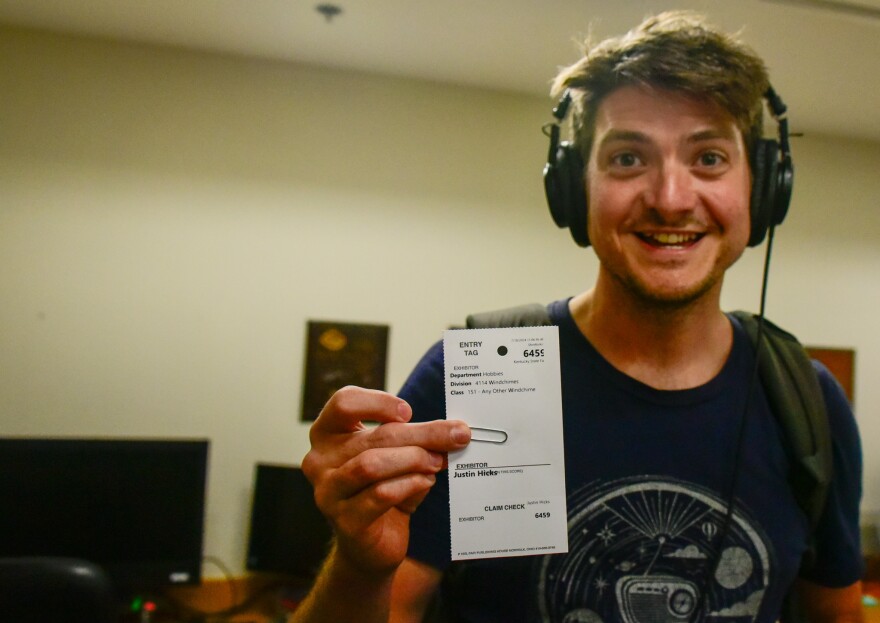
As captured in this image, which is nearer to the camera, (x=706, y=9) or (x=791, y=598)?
(x=791, y=598)

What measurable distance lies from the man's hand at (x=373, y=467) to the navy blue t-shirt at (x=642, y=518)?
6.1 inches

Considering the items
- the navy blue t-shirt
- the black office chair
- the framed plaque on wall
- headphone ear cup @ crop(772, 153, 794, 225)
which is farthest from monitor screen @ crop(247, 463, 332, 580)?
headphone ear cup @ crop(772, 153, 794, 225)

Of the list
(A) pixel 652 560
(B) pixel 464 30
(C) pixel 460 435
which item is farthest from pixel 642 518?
(B) pixel 464 30

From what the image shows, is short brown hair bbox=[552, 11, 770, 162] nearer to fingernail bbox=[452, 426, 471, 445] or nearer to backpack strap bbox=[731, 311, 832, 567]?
backpack strap bbox=[731, 311, 832, 567]

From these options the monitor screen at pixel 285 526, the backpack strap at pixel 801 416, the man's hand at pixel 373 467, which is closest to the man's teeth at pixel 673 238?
the backpack strap at pixel 801 416

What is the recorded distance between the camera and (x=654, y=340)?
36.2 inches

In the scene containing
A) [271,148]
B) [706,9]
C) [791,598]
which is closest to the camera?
[791,598]

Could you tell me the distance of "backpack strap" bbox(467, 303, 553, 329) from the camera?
871 millimetres

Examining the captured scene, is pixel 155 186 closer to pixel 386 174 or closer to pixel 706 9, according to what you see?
pixel 386 174

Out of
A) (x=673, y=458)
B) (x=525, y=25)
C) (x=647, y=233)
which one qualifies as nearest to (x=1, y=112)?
(x=525, y=25)

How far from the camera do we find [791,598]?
96 centimetres

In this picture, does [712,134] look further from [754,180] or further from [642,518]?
[642,518]

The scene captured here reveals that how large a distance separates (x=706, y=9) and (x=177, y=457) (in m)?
2.07

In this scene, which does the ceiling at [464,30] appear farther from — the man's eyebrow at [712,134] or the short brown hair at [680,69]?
the man's eyebrow at [712,134]
